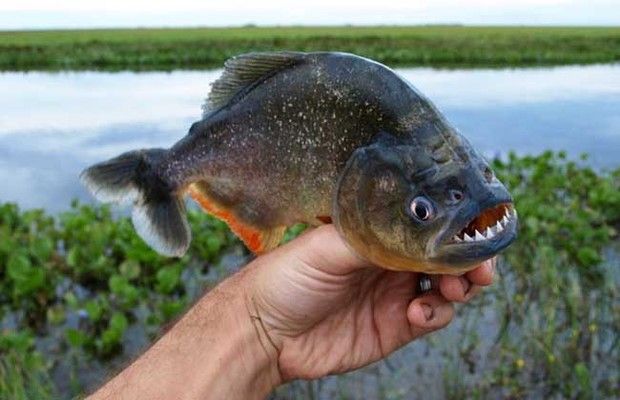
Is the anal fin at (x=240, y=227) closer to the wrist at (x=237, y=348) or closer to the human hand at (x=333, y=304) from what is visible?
the human hand at (x=333, y=304)

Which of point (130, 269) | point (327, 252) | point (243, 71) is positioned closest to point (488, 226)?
point (327, 252)

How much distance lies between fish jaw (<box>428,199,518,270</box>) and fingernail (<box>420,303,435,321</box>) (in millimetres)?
707

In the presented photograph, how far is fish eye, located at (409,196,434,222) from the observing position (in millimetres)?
1841

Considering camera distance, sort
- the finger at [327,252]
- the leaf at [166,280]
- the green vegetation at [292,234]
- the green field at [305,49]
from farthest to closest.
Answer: the green field at [305,49] → the leaf at [166,280] → the green vegetation at [292,234] → the finger at [327,252]

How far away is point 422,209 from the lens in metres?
1.86

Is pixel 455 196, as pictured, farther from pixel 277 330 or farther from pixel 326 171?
pixel 277 330

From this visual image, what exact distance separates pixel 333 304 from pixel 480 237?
1013 mm

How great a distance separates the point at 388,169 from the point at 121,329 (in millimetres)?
5002

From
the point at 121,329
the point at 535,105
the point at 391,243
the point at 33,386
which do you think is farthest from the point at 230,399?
the point at 535,105

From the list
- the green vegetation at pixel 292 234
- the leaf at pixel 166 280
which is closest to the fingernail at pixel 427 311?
the green vegetation at pixel 292 234

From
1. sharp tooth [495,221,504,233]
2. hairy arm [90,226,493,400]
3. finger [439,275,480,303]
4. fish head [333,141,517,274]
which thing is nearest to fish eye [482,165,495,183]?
fish head [333,141,517,274]

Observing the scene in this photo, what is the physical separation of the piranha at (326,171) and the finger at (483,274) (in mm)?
364

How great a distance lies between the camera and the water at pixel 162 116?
1552 centimetres

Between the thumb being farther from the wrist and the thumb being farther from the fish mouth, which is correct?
the fish mouth
